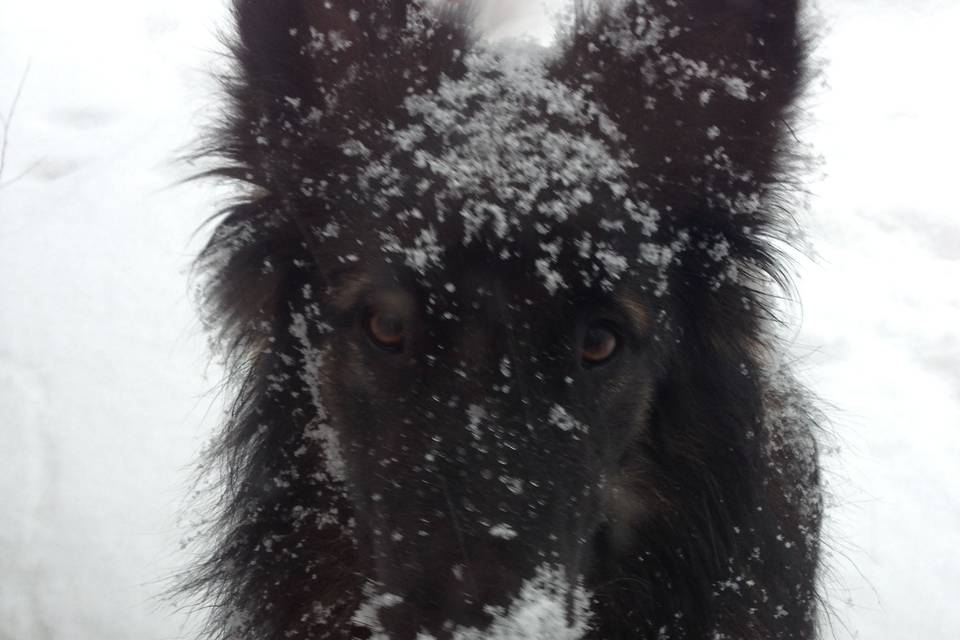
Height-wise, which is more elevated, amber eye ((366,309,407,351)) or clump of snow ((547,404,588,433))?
amber eye ((366,309,407,351))

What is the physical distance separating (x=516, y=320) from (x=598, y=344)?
23 centimetres

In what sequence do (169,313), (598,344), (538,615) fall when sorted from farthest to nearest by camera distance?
1. (169,313)
2. (598,344)
3. (538,615)

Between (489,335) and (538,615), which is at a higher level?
(489,335)

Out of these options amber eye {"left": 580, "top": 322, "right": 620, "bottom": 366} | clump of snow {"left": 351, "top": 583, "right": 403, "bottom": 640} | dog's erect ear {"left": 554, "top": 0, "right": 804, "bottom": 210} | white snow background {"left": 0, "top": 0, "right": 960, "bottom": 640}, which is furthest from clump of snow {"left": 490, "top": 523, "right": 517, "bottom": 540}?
white snow background {"left": 0, "top": 0, "right": 960, "bottom": 640}

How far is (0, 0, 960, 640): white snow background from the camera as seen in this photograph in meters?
3.31

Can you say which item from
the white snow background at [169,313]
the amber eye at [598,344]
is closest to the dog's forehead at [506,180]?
the amber eye at [598,344]

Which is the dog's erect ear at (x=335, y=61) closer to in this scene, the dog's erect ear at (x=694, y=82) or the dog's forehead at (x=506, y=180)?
the dog's forehead at (x=506, y=180)

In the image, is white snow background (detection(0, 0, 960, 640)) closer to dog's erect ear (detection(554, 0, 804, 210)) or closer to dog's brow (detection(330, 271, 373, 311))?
dog's erect ear (detection(554, 0, 804, 210))

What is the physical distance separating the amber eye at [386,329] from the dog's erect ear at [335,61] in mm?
361

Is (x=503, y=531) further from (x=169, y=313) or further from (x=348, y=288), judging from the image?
(x=169, y=313)

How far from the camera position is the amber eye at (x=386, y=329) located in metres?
1.92

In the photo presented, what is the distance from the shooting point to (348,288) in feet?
6.62

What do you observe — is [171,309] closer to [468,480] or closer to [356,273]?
[356,273]

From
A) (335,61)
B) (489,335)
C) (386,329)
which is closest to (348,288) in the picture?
(386,329)
